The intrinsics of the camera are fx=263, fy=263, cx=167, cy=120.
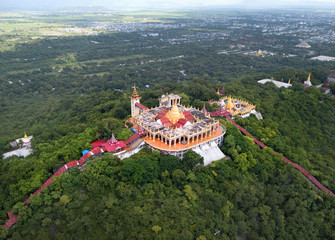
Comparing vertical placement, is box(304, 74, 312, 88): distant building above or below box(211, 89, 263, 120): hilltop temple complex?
below

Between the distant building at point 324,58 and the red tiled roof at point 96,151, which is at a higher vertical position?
the red tiled roof at point 96,151

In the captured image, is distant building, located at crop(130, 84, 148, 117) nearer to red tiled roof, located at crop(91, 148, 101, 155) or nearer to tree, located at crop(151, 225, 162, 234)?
red tiled roof, located at crop(91, 148, 101, 155)

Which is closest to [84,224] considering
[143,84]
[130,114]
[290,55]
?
[130,114]

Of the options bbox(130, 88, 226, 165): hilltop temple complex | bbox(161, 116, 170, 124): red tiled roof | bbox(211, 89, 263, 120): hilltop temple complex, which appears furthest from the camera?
bbox(211, 89, 263, 120): hilltop temple complex

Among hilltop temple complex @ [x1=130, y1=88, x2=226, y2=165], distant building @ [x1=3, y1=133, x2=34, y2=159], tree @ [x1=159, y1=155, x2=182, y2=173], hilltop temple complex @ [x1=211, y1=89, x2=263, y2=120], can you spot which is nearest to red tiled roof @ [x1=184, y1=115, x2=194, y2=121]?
hilltop temple complex @ [x1=130, y1=88, x2=226, y2=165]

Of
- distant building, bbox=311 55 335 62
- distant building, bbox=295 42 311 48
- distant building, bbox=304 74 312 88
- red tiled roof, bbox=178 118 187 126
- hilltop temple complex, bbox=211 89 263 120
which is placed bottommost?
distant building, bbox=295 42 311 48

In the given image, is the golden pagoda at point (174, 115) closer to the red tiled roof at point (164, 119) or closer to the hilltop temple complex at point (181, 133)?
the hilltop temple complex at point (181, 133)

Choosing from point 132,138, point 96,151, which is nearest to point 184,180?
point 132,138

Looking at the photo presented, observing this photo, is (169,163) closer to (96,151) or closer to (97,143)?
(96,151)

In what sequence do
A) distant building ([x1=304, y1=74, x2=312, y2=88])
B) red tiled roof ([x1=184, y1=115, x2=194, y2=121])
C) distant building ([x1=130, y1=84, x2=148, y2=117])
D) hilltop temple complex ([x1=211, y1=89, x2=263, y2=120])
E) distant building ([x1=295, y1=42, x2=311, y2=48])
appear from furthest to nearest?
distant building ([x1=295, y1=42, x2=311, y2=48])
distant building ([x1=304, y1=74, x2=312, y2=88])
hilltop temple complex ([x1=211, y1=89, x2=263, y2=120])
distant building ([x1=130, y1=84, x2=148, y2=117])
red tiled roof ([x1=184, y1=115, x2=194, y2=121])

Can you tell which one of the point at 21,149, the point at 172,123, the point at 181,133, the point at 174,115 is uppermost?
the point at 174,115

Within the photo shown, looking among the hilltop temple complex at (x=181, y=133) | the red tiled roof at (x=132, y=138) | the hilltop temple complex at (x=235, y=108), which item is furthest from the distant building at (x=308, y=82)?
the red tiled roof at (x=132, y=138)

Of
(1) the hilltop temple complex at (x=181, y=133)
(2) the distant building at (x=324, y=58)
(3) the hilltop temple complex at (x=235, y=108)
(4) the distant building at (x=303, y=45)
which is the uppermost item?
(1) the hilltop temple complex at (x=181, y=133)
